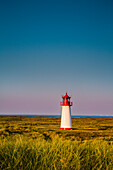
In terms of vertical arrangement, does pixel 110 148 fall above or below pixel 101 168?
above

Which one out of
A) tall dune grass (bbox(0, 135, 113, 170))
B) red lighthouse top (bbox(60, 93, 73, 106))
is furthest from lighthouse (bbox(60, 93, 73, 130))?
tall dune grass (bbox(0, 135, 113, 170))

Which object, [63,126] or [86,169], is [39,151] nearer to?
[86,169]

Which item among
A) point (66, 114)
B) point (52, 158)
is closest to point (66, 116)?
point (66, 114)

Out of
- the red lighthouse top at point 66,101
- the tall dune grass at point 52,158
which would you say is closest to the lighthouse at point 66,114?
the red lighthouse top at point 66,101

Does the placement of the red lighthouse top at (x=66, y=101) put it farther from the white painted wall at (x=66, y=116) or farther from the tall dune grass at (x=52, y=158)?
the tall dune grass at (x=52, y=158)

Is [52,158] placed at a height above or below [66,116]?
below

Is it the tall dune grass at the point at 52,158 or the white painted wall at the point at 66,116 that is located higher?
the white painted wall at the point at 66,116

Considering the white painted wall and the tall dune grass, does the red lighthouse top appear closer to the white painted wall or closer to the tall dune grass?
the white painted wall

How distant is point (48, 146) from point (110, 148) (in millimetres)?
2159

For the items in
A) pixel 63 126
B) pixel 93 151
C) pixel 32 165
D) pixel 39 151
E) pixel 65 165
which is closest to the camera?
pixel 65 165

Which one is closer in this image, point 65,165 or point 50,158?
point 65,165

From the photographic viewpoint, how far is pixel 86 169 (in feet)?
21.3

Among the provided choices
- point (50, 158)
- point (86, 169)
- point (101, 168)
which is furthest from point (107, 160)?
point (50, 158)

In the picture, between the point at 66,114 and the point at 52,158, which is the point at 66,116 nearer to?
the point at 66,114
